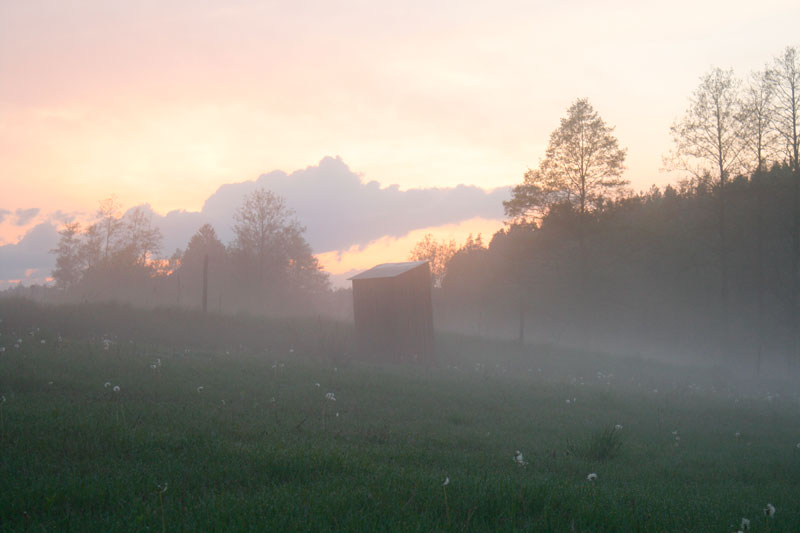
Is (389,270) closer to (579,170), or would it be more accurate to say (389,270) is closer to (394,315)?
(394,315)

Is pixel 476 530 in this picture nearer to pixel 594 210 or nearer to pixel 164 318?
pixel 164 318

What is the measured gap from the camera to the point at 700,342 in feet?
158

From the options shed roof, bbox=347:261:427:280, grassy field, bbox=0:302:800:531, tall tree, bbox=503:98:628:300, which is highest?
tall tree, bbox=503:98:628:300

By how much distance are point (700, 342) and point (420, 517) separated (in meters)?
51.9

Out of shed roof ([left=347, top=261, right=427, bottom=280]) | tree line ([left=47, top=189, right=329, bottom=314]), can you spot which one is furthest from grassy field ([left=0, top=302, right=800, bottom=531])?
tree line ([left=47, top=189, right=329, bottom=314])

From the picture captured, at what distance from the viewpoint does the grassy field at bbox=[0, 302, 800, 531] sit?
4281 mm

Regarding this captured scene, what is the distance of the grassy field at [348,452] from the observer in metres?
4.28

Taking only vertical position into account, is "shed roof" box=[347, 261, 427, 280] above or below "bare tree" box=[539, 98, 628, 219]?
below

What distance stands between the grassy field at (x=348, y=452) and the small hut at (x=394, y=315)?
9.06 m

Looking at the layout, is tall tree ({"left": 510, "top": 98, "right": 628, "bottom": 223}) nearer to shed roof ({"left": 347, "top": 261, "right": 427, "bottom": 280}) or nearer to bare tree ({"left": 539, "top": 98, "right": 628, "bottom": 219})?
bare tree ({"left": 539, "top": 98, "right": 628, "bottom": 219})

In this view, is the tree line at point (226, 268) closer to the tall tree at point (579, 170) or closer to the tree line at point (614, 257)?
the tree line at point (614, 257)

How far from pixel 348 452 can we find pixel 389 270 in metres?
21.3

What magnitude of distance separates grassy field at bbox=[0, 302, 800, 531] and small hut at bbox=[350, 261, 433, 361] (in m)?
9.06

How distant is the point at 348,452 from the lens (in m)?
6.21
